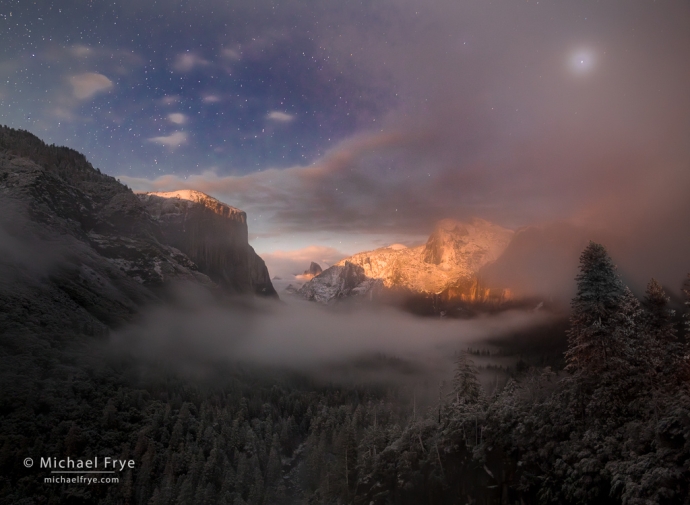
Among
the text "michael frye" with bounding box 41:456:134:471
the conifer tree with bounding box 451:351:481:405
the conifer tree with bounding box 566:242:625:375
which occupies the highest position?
the conifer tree with bounding box 566:242:625:375

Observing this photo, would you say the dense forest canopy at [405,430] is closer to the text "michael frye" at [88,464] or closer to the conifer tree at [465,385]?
the conifer tree at [465,385]

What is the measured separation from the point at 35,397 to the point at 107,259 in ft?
448

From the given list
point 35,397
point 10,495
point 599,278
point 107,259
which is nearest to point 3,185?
point 107,259

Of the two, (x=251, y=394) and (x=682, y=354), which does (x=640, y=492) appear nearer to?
(x=682, y=354)

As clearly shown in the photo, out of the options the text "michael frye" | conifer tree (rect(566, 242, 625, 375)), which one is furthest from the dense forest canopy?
the text "michael frye"

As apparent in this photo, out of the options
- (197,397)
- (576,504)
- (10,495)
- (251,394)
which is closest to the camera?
(576,504)

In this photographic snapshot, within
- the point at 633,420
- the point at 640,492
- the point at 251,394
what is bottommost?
the point at 251,394

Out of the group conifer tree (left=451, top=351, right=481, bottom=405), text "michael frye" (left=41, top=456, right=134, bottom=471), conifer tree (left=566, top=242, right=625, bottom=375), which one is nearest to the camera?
conifer tree (left=566, top=242, right=625, bottom=375)

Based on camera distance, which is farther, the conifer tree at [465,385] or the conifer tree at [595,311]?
the conifer tree at [465,385]

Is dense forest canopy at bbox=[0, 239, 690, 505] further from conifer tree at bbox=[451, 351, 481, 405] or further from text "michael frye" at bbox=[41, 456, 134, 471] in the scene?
text "michael frye" at bbox=[41, 456, 134, 471]

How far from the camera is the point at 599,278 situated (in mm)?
33719

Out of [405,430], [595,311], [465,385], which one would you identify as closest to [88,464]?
[405,430]

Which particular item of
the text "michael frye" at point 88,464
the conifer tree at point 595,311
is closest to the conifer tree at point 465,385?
the conifer tree at point 595,311

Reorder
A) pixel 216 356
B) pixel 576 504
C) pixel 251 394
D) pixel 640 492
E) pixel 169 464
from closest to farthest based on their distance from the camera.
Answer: pixel 640 492, pixel 576 504, pixel 169 464, pixel 251 394, pixel 216 356
